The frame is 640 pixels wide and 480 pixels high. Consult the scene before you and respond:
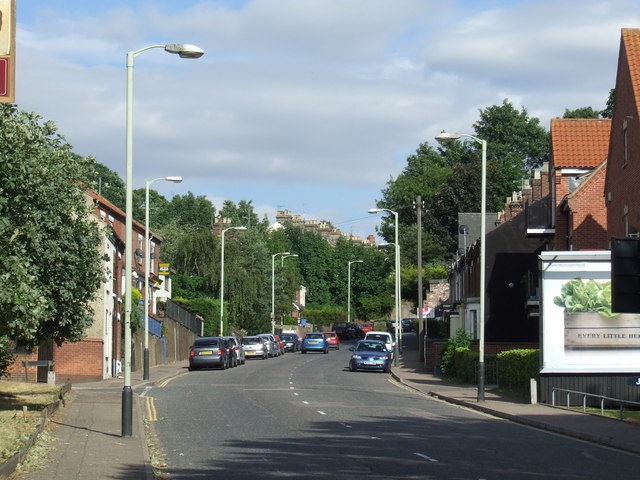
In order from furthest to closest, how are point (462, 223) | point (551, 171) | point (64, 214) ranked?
point (462, 223) < point (551, 171) < point (64, 214)

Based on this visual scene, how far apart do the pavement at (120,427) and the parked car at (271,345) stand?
95.1ft

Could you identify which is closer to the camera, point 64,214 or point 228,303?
point 64,214

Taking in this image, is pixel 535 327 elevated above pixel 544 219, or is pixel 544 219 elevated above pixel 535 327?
pixel 544 219

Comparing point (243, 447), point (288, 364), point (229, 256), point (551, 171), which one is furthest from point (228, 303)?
point (243, 447)

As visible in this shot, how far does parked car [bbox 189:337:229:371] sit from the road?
51.8ft

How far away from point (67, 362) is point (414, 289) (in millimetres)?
59191

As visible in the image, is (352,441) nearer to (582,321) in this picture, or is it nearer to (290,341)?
(582,321)

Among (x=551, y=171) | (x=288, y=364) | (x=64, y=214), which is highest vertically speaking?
(x=551, y=171)

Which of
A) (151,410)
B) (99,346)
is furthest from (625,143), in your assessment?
(99,346)

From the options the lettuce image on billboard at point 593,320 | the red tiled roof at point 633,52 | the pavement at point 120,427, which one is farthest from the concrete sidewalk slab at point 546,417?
the red tiled roof at point 633,52

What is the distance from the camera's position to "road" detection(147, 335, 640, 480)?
14391 millimetres

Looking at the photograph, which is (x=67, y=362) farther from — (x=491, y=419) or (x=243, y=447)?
(x=243, y=447)

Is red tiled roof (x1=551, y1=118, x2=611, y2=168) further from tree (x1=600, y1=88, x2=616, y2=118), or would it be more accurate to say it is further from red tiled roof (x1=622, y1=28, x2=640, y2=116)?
tree (x1=600, y1=88, x2=616, y2=118)

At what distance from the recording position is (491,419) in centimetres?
2431
